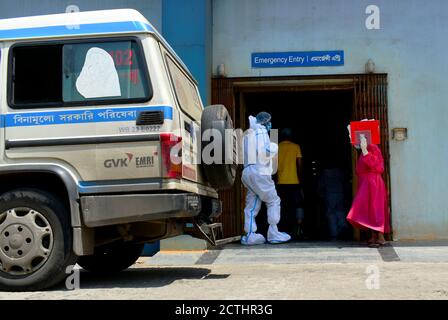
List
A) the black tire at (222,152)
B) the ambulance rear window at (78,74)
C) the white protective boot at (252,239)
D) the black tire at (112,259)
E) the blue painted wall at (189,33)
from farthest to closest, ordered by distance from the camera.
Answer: the white protective boot at (252,239), the blue painted wall at (189,33), the black tire at (112,259), the black tire at (222,152), the ambulance rear window at (78,74)

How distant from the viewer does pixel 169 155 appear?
203 inches

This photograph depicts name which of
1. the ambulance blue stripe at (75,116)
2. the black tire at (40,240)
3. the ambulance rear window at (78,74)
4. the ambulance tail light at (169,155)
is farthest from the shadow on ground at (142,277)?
the ambulance rear window at (78,74)

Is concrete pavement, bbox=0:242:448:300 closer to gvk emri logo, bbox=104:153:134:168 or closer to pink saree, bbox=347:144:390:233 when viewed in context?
pink saree, bbox=347:144:390:233

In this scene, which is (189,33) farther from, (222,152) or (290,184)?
(222,152)

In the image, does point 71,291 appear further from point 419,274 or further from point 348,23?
point 348,23

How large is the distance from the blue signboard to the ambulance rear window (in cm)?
438

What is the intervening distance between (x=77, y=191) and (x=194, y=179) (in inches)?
45.0

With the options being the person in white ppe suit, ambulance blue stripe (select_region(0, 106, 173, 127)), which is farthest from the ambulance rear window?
the person in white ppe suit

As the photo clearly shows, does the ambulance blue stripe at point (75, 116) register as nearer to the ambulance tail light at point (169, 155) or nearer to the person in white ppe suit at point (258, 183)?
the ambulance tail light at point (169, 155)

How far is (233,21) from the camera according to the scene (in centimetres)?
956

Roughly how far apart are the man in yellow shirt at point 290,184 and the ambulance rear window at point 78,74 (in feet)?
17.5

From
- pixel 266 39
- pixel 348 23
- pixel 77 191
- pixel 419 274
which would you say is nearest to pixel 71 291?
pixel 77 191

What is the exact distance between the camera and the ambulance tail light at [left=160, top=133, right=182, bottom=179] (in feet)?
16.8

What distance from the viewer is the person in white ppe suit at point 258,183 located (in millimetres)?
8984
